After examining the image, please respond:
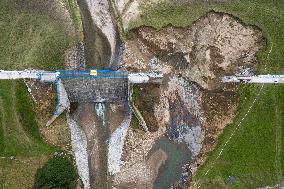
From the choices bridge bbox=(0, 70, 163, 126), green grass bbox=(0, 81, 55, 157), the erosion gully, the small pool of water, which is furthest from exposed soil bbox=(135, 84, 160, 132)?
green grass bbox=(0, 81, 55, 157)

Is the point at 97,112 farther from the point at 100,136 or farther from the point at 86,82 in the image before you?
the point at 86,82

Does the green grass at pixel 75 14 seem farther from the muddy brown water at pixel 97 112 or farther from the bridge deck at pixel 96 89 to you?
the bridge deck at pixel 96 89

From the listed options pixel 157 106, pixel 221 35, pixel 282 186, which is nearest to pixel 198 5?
pixel 221 35

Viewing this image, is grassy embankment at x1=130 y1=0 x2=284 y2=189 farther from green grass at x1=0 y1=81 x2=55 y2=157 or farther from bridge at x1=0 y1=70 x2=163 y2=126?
green grass at x1=0 y1=81 x2=55 y2=157

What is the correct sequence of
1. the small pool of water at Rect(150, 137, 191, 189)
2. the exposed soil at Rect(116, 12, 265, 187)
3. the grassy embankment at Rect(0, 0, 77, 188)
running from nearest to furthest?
the grassy embankment at Rect(0, 0, 77, 188), the small pool of water at Rect(150, 137, 191, 189), the exposed soil at Rect(116, 12, 265, 187)

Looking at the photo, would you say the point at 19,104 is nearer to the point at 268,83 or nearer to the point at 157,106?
the point at 157,106
